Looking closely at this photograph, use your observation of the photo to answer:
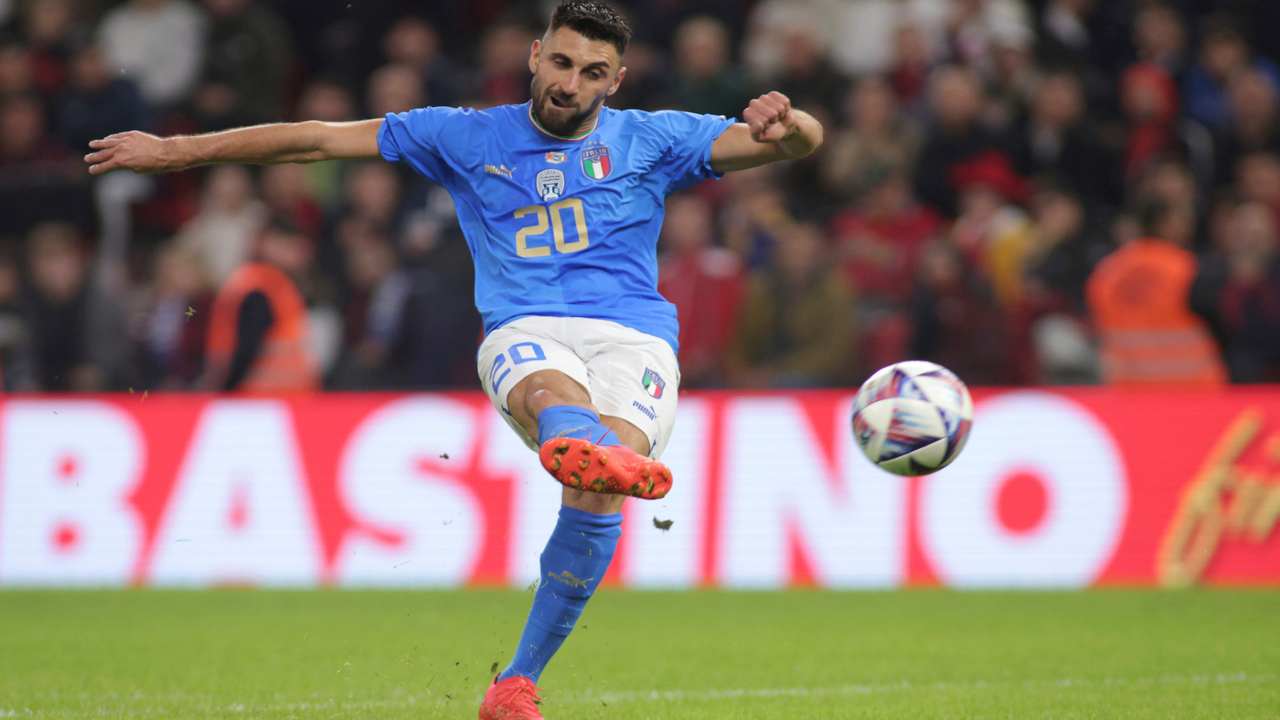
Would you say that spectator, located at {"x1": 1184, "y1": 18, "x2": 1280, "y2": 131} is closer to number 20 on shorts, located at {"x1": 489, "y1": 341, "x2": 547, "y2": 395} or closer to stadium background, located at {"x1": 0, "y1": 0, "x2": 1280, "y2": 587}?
stadium background, located at {"x1": 0, "y1": 0, "x2": 1280, "y2": 587}

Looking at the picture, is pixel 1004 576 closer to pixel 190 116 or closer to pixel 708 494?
pixel 708 494

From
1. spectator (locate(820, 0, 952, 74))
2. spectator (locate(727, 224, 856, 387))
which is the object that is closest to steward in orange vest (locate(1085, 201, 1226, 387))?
spectator (locate(727, 224, 856, 387))

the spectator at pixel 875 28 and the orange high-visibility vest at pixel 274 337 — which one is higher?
the spectator at pixel 875 28

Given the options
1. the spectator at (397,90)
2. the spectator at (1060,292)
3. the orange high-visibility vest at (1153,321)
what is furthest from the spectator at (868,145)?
the spectator at (397,90)

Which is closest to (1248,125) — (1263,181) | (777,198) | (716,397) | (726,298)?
(1263,181)

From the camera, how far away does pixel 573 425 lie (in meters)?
5.73

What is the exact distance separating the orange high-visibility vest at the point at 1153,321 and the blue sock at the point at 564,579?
23.1ft

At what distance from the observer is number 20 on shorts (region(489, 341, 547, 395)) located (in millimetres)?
6117

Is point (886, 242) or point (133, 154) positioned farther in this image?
point (886, 242)

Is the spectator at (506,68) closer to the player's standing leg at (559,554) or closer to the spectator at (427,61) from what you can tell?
the spectator at (427,61)

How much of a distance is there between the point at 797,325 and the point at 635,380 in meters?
7.27

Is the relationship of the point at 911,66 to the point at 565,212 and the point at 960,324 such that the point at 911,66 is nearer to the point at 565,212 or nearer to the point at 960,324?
Result: the point at 960,324

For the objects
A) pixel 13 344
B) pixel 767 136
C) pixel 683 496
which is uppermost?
pixel 767 136

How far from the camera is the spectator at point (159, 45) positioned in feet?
53.4
